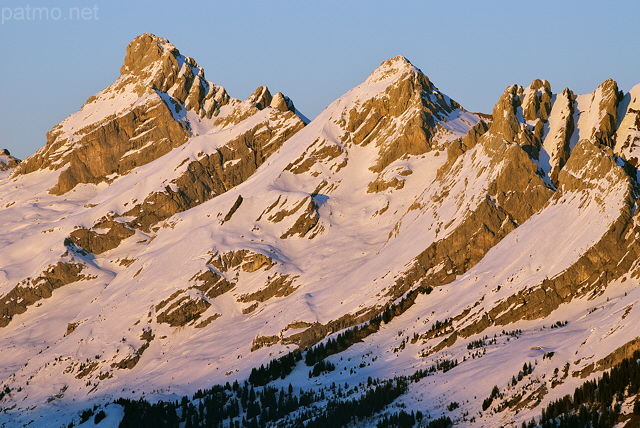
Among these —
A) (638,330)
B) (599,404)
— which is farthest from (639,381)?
(638,330)

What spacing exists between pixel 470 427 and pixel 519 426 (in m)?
11.7

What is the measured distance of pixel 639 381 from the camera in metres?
180

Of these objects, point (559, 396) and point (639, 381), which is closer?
point (639, 381)

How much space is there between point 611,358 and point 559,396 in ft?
31.3

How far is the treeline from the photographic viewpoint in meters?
177

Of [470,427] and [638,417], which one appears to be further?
[470,427]

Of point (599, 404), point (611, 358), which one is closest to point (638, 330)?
point (611, 358)

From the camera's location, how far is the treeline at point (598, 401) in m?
177

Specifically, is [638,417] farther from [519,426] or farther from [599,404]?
[519,426]

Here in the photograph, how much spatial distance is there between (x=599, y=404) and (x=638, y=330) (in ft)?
66.8

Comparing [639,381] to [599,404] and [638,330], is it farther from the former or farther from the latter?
[638,330]

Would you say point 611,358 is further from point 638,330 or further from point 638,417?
point 638,417

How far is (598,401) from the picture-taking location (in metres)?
181

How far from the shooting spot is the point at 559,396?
19212 cm
